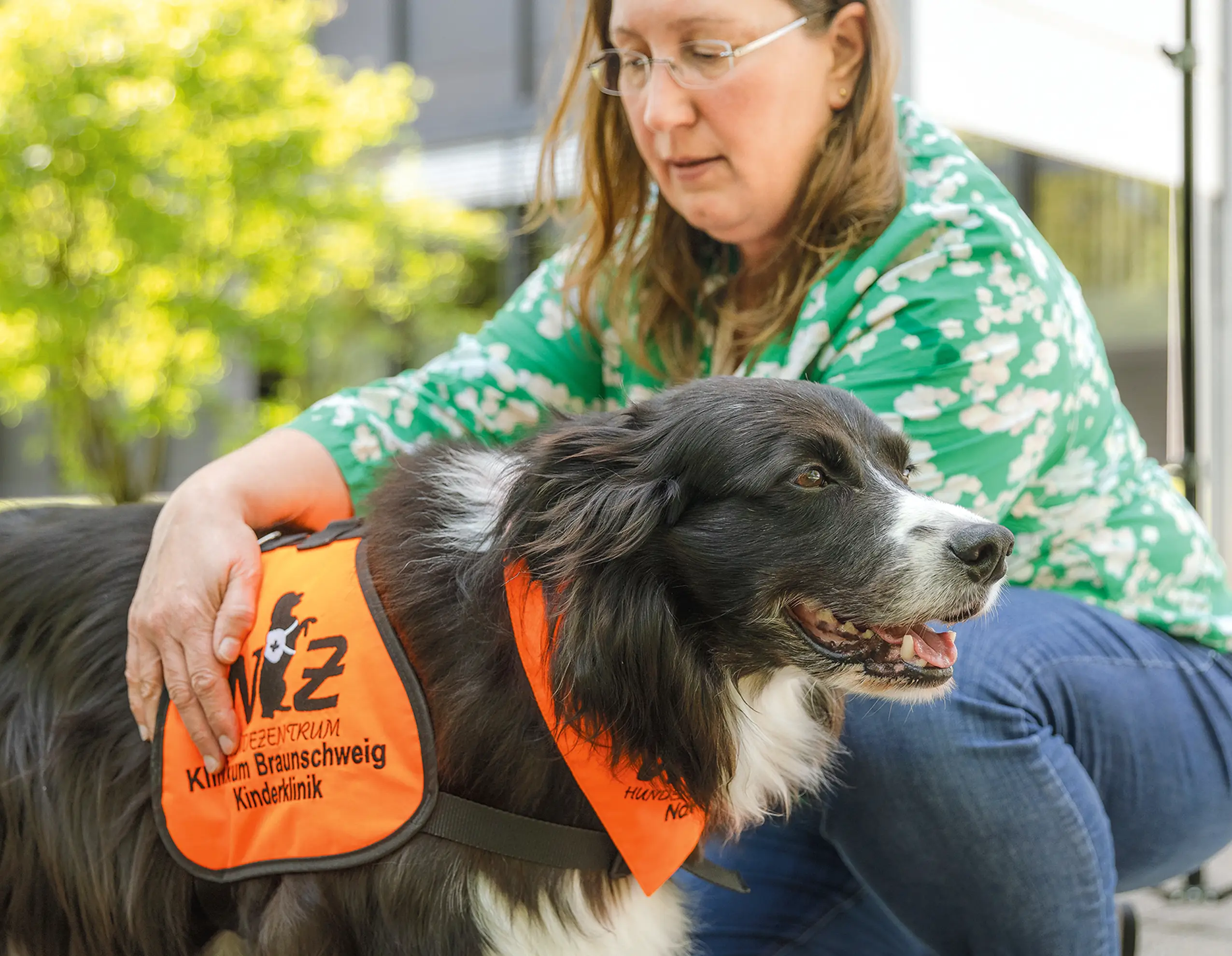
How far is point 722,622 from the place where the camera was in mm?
1865

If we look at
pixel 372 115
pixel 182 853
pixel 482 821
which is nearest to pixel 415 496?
pixel 482 821

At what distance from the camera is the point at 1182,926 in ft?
10.9

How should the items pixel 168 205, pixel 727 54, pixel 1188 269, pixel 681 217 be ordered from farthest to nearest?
pixel 168 205
pixel 1188 269
pixel 681 217
pixel 727 54

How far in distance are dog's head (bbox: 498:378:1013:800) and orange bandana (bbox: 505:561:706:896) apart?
0.03 metres

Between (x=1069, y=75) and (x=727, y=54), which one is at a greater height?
(x=727, y=54)

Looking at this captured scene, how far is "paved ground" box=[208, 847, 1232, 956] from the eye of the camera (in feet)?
10.2

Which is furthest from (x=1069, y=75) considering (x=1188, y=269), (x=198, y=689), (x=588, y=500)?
(x=198, y=689)

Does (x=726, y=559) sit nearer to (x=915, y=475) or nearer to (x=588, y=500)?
(x=588, y=500)

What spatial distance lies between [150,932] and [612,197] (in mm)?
1666

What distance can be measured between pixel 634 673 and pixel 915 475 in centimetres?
66

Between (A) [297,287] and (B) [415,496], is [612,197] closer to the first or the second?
(B) [415,496]

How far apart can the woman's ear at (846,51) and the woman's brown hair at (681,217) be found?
0.01m

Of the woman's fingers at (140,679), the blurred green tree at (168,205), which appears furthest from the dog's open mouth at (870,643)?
the blurred green tree at (168,205)

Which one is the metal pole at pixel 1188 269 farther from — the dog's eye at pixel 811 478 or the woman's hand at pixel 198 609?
the woman's hand at pixel 198 609
